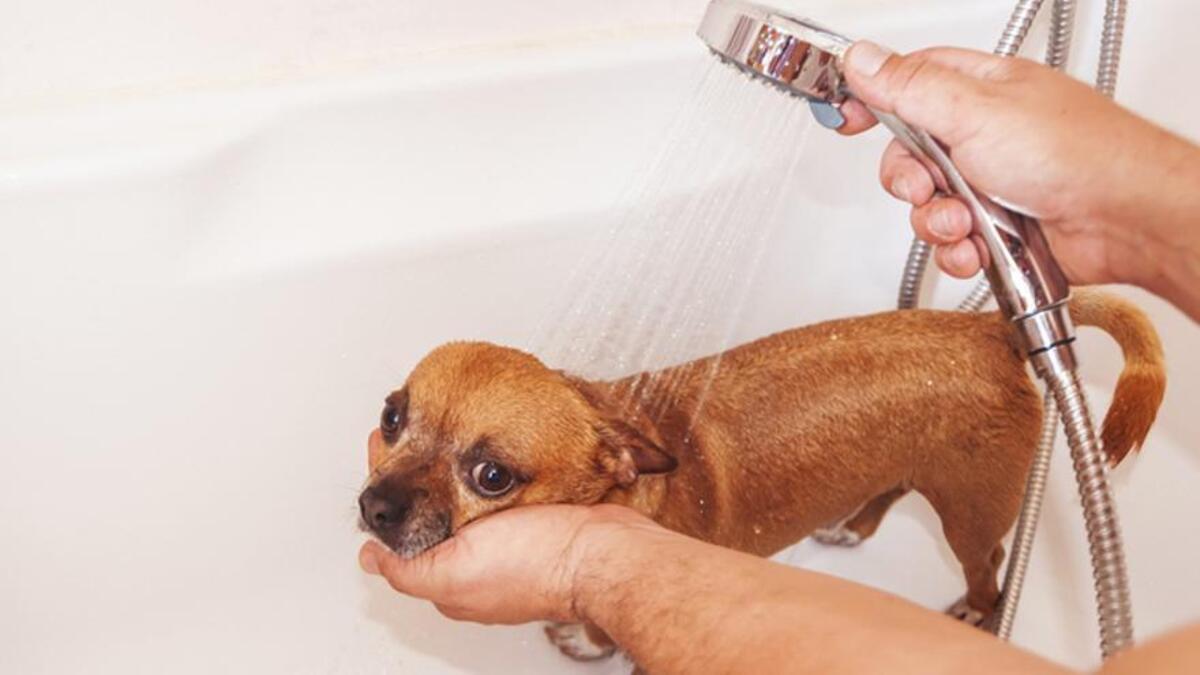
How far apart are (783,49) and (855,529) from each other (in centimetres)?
99

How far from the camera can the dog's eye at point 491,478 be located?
1.16 m

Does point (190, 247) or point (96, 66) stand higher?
point (96, 66)

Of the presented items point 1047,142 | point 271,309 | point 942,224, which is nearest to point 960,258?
point 942,224

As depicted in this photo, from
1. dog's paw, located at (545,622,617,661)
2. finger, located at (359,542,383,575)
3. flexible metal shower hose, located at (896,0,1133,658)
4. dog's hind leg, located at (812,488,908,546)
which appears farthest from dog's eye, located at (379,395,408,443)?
dog's hind leg, located at (812,488,908,546)

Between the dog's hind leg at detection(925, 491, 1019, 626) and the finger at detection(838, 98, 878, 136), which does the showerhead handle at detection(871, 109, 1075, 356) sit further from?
the dog's hind leg at detection(925, 491, 1019, 626)

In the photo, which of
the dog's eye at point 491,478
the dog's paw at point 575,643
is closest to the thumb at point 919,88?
the dog's eye at point 491,478

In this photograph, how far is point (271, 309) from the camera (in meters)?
1.53

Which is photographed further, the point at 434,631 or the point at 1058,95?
the point at 434,631

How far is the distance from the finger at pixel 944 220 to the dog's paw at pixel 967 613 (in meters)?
0.73

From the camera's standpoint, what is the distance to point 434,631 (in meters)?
1.66

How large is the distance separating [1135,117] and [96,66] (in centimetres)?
111

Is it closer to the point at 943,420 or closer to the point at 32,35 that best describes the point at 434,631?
the point at 943,420

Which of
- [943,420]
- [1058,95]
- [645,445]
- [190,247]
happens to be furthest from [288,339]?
[1058,95]

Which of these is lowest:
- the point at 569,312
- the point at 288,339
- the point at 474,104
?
the point at 288,339
